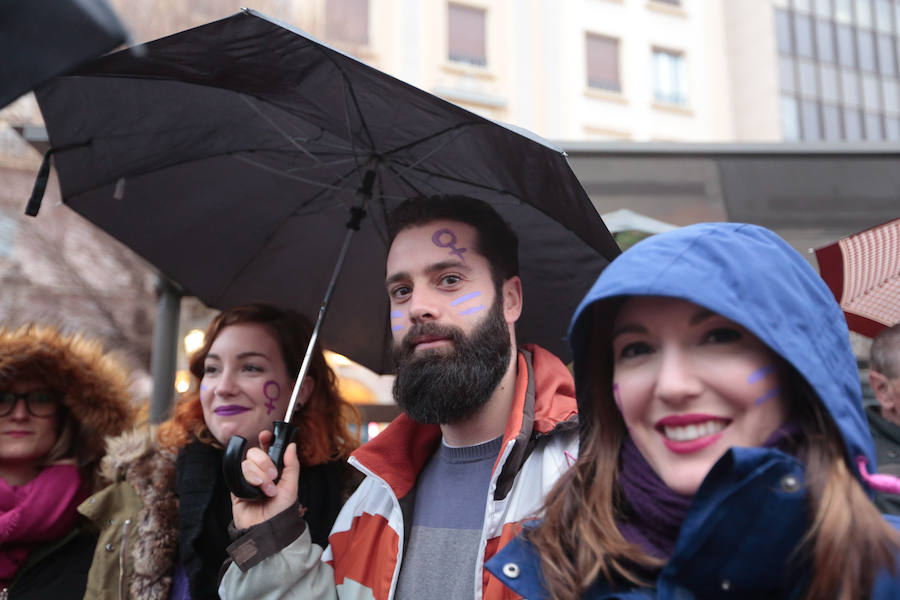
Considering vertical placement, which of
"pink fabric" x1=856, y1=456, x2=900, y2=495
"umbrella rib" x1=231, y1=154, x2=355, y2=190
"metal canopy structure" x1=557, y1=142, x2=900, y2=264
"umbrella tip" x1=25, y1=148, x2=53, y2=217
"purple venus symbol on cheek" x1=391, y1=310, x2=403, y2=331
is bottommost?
"pink fabric" x1=856, y1=456, x2=900, y2=495

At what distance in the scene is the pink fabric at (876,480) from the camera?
153 centimetres

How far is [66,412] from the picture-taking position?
3.50 meters

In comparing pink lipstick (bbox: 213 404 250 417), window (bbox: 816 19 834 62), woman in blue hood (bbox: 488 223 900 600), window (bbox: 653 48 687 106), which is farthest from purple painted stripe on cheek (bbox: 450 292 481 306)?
window (bbox: 816 19 834 62)

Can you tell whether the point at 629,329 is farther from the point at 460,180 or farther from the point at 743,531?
the point at 460,180

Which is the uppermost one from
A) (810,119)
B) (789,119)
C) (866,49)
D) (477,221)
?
(866,49)

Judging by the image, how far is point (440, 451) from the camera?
2.66 m

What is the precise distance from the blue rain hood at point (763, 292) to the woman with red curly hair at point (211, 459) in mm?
1749

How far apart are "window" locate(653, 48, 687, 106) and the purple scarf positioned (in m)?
21.0

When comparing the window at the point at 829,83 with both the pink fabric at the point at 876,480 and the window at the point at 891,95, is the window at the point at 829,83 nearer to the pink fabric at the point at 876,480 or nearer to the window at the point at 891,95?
the window at the point at 891,95

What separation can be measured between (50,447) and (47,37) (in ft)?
8.89

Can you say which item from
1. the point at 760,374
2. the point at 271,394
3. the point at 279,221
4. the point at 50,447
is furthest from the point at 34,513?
the point at 760,374

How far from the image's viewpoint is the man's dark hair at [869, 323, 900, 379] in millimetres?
3416

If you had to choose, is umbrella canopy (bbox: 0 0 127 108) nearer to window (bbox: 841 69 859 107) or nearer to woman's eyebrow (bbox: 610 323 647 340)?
woman's eyebrow (bbox: 610 323 647 340)

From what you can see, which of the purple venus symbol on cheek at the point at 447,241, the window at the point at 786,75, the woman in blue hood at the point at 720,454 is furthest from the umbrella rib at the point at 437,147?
the window at the point at 786,75
